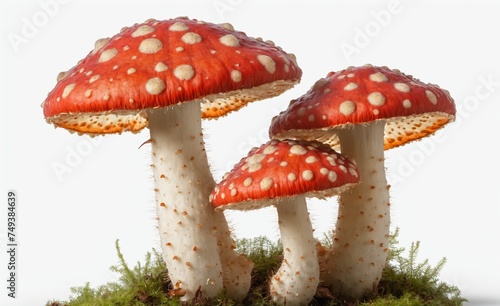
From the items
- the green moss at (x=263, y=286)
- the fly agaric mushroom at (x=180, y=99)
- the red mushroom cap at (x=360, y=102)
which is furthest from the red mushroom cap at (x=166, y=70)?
the green moss at (x=263, y=286)

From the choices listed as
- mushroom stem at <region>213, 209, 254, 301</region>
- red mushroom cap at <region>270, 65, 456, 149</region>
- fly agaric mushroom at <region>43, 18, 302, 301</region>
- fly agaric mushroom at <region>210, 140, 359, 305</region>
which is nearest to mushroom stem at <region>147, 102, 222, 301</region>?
fly agaric mushroom at <region>43, 18, 302, 301</region>

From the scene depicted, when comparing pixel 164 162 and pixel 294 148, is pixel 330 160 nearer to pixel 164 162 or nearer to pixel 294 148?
pixel 294 148

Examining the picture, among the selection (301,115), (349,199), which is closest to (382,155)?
(349,199)

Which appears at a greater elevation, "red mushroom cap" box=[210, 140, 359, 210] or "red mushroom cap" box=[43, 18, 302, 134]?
"red mushroom cap" box=[43, 18, 302, 134]

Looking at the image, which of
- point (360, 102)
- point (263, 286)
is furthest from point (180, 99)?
point (263, 286)

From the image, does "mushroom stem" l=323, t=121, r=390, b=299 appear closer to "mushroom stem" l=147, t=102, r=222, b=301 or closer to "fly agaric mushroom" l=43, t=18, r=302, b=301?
"fly agaric mushroom" l=43, t=18, r=302, b=301
